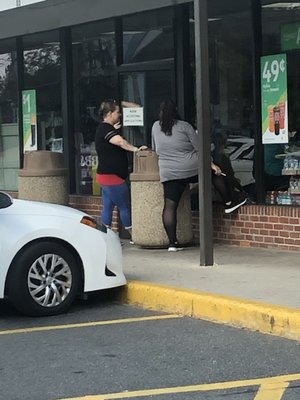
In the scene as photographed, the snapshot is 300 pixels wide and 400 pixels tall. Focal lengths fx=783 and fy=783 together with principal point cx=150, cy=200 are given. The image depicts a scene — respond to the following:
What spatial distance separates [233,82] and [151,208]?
80.0 inches

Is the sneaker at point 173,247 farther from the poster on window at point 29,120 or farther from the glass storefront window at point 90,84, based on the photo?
the poster on window at point 29,120

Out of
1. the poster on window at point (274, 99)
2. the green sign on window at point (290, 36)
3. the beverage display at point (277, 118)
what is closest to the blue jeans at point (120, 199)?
the poster on window at point (274, 99)

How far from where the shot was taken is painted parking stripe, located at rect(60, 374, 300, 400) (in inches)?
198

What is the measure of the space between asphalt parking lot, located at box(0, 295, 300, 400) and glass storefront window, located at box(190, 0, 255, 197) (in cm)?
357

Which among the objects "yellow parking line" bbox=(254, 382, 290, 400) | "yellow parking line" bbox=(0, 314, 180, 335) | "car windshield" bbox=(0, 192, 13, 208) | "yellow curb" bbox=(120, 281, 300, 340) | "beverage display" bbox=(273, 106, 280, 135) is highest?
"beverage display" bbox=(273, 106, 280, 135)

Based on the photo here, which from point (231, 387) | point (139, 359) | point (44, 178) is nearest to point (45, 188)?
A: point (44, 178)

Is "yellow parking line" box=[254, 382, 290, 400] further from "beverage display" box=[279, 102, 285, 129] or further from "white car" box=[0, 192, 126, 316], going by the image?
"beverage display" box=[279, 102, 285, 129]

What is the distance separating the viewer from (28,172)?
1146 centimetres

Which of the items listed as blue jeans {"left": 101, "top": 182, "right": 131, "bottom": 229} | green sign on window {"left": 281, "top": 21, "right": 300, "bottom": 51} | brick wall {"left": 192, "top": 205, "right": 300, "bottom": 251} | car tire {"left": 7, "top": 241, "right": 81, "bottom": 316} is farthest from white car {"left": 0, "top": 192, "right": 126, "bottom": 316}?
green sign on window {"left": 281, "top": 21, "right": 300, "bottom": 51}

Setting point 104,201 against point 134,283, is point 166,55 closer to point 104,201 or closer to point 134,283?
point 104,201

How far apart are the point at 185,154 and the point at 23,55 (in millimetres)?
4949

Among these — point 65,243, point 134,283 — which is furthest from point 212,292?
point 65,243

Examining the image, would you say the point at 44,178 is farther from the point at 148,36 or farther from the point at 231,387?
the point at 231,387

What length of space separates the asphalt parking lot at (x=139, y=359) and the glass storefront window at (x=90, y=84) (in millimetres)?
5131
